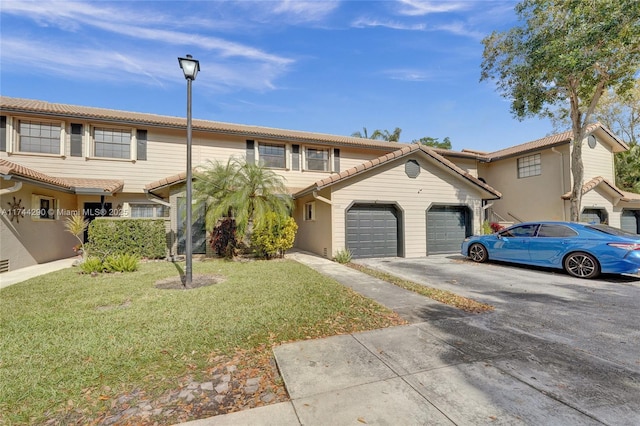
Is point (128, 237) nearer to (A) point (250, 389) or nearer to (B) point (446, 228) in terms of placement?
(A) point (250, 389)

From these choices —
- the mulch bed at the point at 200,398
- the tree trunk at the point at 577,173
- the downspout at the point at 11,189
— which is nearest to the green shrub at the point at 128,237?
the downspout at the point at 11,189

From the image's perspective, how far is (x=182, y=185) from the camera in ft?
37.7

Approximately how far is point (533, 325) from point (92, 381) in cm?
579

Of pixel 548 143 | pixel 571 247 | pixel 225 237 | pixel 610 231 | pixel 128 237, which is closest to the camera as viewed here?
pixel 610 231

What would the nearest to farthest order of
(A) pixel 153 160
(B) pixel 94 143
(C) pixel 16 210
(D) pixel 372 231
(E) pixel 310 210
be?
(C) pixel 16 210 → (D) pixel 372 231 → (B) pixel 94 143 → (A) pixel 153 160 → (E) pixel 310 210

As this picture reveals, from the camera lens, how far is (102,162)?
12031 millimetres

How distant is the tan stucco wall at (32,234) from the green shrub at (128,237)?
1.89m

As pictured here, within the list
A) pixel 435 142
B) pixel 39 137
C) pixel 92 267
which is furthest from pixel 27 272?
pixel 435 142

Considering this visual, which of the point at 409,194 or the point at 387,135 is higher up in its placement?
the point at 387,135

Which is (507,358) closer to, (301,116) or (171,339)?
(171,339)

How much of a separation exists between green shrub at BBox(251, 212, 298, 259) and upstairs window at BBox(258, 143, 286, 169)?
183 inches

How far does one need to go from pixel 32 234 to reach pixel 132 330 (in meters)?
9.27

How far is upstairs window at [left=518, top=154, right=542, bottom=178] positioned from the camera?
53.5ft

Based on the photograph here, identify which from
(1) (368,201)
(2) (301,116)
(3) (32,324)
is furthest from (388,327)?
(2) (301,116)
